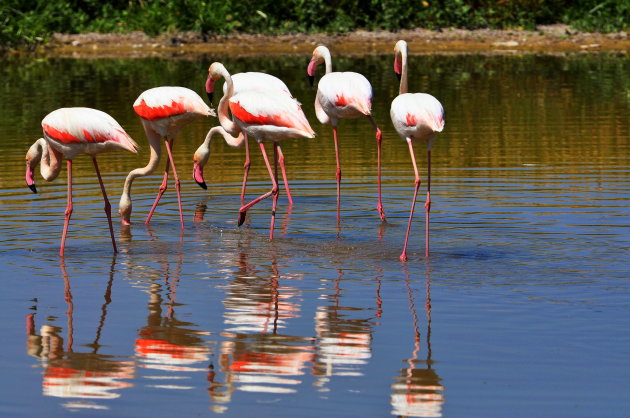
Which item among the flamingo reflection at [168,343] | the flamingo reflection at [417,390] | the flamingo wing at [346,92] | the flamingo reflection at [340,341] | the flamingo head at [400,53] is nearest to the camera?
the flamingo reflection at [417,390]

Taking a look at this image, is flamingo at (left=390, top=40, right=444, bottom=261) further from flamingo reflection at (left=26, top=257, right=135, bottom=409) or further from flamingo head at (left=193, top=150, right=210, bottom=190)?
flamingo head at (left=193, top=150, right=210, bottom=190)

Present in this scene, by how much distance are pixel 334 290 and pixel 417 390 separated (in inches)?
73.3

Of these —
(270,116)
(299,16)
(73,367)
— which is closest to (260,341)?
(73,367)

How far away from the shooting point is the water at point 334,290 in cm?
517

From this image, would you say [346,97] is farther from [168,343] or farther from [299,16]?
[299,16]

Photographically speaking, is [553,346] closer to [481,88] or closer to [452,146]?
[452,146]

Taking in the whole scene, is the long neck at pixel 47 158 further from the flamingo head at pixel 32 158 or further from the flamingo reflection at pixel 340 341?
the flamingo reflection at pixel 340 341

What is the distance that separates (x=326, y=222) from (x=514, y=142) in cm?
437

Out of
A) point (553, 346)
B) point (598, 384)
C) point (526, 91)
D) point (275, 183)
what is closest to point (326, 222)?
point (275, 183)

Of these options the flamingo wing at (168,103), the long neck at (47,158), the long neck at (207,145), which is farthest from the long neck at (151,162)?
the long neck at (47,158)

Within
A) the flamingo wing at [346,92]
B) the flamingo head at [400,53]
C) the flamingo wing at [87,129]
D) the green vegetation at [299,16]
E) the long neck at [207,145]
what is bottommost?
the long neck at [207,145]

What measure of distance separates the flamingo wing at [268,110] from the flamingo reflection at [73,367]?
2577 millimetres

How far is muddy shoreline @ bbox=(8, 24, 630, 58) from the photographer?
88.4 feet

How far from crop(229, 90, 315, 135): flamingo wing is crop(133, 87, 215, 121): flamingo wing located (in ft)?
1.39
